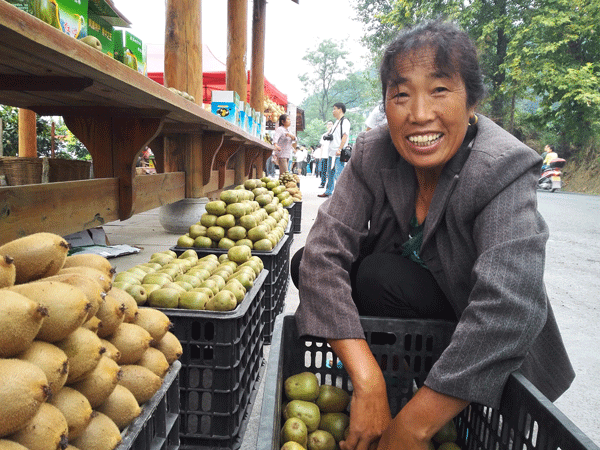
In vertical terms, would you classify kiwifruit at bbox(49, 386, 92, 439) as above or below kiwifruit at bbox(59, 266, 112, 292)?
below

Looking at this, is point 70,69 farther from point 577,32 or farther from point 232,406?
point 577,32

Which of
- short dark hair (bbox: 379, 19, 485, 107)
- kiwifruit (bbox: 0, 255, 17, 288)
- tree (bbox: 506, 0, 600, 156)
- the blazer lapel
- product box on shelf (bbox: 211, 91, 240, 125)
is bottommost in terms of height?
kiwifruit (bbox: 0, 255, 17, 288)

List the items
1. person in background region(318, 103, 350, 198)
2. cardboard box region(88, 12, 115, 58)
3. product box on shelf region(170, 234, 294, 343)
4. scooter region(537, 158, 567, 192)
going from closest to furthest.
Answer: cardboard box region(88, 12, 115, 58) → product box on shelf region(170, 234, 294, 343) → person in background region(318, 103, 350, 198) → scooter region(537, 158, 567, 192)

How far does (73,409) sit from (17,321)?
24cm

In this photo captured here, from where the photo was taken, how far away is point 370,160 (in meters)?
1.83

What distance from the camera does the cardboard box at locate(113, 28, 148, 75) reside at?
2422 mm

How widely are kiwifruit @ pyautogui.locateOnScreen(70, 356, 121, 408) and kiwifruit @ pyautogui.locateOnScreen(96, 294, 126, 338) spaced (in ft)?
0.40

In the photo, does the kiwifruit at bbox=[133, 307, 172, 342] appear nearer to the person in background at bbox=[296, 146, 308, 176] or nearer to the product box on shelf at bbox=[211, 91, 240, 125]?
the product box on shelf at bbox=[211, 91, 240, 125]

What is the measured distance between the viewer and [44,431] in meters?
0.87

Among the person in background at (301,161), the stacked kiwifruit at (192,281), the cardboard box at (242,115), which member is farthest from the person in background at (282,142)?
the person in background at (301,161)

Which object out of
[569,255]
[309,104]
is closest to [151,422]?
[569,255]

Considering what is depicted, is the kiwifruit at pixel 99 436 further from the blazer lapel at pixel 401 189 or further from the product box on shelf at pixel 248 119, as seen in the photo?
the product box on shelf at pixel 248 119

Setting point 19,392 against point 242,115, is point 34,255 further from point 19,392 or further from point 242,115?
point 242,115

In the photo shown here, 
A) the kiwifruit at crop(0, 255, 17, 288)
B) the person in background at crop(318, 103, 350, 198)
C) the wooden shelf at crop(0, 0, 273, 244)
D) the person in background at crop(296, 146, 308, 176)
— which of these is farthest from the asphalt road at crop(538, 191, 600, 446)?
the person in background at crop(296, 146, 308, 176)
